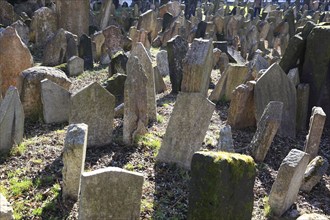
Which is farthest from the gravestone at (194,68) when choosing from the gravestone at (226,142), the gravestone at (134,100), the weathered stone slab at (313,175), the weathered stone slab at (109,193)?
the weathered stone slab at (109,193)

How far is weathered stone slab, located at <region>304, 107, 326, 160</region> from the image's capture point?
5.79 meters

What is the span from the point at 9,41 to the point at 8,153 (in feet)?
9.92

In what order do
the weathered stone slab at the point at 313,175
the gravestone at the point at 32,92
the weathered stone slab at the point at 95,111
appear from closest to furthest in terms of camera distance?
the weathered stone slab at the point at 313,175 < the weathered stone slab at the point at 95,111 < the gravestone at the point at 32,92

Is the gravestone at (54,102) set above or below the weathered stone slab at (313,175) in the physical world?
above

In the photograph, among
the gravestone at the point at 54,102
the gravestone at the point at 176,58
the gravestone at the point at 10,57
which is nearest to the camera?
the gravestone at the point at 54,102

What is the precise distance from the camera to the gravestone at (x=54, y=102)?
677cm

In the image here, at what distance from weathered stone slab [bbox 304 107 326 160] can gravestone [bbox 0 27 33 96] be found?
5529 millimetres

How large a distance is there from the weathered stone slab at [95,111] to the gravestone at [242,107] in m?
2.37

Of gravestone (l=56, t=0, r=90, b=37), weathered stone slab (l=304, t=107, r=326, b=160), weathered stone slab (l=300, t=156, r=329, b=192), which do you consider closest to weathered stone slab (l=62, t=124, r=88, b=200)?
weathered stone slab (l=300, t=156, r=329, b=192)

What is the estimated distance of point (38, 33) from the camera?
13.3 m

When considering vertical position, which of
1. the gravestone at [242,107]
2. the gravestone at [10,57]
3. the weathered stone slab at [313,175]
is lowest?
the weathered stone slab at [313,175]

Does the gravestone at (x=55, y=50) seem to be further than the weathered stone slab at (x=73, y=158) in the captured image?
Yes

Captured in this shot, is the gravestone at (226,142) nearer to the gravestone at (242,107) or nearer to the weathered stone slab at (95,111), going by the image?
the weathered stone slab at (95,111)

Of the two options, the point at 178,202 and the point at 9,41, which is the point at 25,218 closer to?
the point at 178,202
